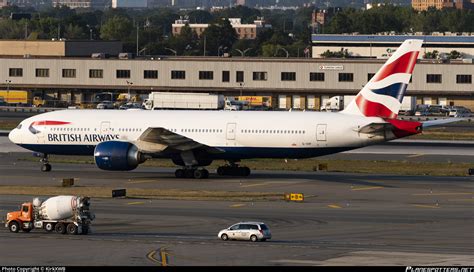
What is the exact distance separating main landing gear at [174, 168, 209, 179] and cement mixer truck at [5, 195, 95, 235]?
82.8 feet

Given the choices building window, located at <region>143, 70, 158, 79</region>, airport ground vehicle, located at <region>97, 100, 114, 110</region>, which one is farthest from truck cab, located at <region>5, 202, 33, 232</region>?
building window, located at <region>143, 70, 158, 79</region>

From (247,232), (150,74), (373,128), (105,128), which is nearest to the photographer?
(247,232)

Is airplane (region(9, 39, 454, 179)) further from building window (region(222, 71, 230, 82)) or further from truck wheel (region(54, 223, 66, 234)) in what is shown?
building window (region(222, 71, 230, 82))

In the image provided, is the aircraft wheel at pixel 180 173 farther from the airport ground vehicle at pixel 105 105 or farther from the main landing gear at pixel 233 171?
the airport ground vehicle at pixel 105 105

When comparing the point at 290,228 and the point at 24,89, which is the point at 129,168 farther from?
→ the point at 24,89

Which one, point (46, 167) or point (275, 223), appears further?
point (46, 167)

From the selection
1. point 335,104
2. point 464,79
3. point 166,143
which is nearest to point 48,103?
point 335,104

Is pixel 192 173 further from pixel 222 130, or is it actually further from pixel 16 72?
pixel 16 72

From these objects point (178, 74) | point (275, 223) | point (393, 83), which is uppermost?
point (393, 83)

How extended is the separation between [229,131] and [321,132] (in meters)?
6.22

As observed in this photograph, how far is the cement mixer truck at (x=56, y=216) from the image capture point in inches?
2057

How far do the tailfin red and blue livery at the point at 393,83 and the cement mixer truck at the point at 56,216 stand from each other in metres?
28.6

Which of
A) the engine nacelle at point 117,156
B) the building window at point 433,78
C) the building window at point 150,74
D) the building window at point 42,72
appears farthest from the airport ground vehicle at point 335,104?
the engine nacelle at point 117,156

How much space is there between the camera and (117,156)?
246ft
